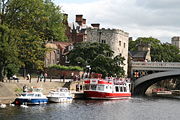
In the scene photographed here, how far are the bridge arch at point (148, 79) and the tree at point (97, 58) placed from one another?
790 centimetres

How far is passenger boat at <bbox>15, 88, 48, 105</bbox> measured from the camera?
4853 centimetres

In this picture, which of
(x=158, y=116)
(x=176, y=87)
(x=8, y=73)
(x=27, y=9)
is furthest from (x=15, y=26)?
(x=176, y=87)

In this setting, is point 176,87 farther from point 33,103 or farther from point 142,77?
point 33,103

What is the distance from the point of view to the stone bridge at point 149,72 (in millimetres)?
84125

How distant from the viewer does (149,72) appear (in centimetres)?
9094

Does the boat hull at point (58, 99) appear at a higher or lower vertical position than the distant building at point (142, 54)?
lower

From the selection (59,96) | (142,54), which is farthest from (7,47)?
(142,54)

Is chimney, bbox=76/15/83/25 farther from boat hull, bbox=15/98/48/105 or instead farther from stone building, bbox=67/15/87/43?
boat hull, bbox=15/98/48/105

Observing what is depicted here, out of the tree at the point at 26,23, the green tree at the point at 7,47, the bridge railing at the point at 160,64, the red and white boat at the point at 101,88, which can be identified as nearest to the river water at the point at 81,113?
the green tree at the point at 7,47

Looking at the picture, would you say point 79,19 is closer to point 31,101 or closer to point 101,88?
point 101,88

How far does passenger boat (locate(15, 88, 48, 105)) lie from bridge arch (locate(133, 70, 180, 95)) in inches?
1467

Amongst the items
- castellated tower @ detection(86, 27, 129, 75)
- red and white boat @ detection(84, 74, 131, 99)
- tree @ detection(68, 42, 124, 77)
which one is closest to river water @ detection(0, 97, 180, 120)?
red and white boat @ detection(84, 74, 131, 99)

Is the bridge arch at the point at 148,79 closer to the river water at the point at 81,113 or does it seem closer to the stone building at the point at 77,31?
the stone building at the point at 77,31

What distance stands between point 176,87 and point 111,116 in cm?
8267
